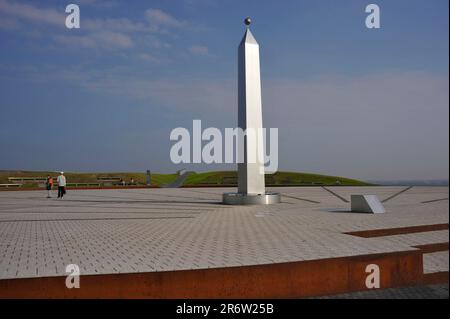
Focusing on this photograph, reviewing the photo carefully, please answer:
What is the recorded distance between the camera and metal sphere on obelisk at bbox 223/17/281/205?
1688 centimetres

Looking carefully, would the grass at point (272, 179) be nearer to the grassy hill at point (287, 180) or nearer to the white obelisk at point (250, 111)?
the grassy hill at point (287, 180)

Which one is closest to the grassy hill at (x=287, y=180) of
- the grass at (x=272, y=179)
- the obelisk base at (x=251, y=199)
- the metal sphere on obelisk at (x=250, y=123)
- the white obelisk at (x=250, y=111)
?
the grass at (x=272, y=179)

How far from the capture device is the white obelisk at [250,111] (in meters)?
16.9

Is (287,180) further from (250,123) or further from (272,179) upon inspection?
(250,123)

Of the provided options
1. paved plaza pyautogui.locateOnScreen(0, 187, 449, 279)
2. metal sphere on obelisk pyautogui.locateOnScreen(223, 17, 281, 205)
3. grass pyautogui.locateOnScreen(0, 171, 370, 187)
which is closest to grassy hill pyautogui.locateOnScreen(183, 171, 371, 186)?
grass pyautogui.locateOnScreen(0, 171, 370, 187)

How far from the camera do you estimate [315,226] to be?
9.82 metres

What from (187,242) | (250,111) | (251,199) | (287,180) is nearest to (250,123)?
(250,111)

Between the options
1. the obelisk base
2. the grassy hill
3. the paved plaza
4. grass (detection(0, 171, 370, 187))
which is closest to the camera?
the paved plaza

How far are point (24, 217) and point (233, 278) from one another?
1008 cm

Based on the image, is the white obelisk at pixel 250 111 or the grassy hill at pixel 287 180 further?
the grassy hill at pixel 287 180

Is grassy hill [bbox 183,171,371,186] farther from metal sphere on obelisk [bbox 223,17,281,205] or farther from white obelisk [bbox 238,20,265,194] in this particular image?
white obelisk [bbox 238,20,265,194]

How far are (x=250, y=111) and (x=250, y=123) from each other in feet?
1.65
